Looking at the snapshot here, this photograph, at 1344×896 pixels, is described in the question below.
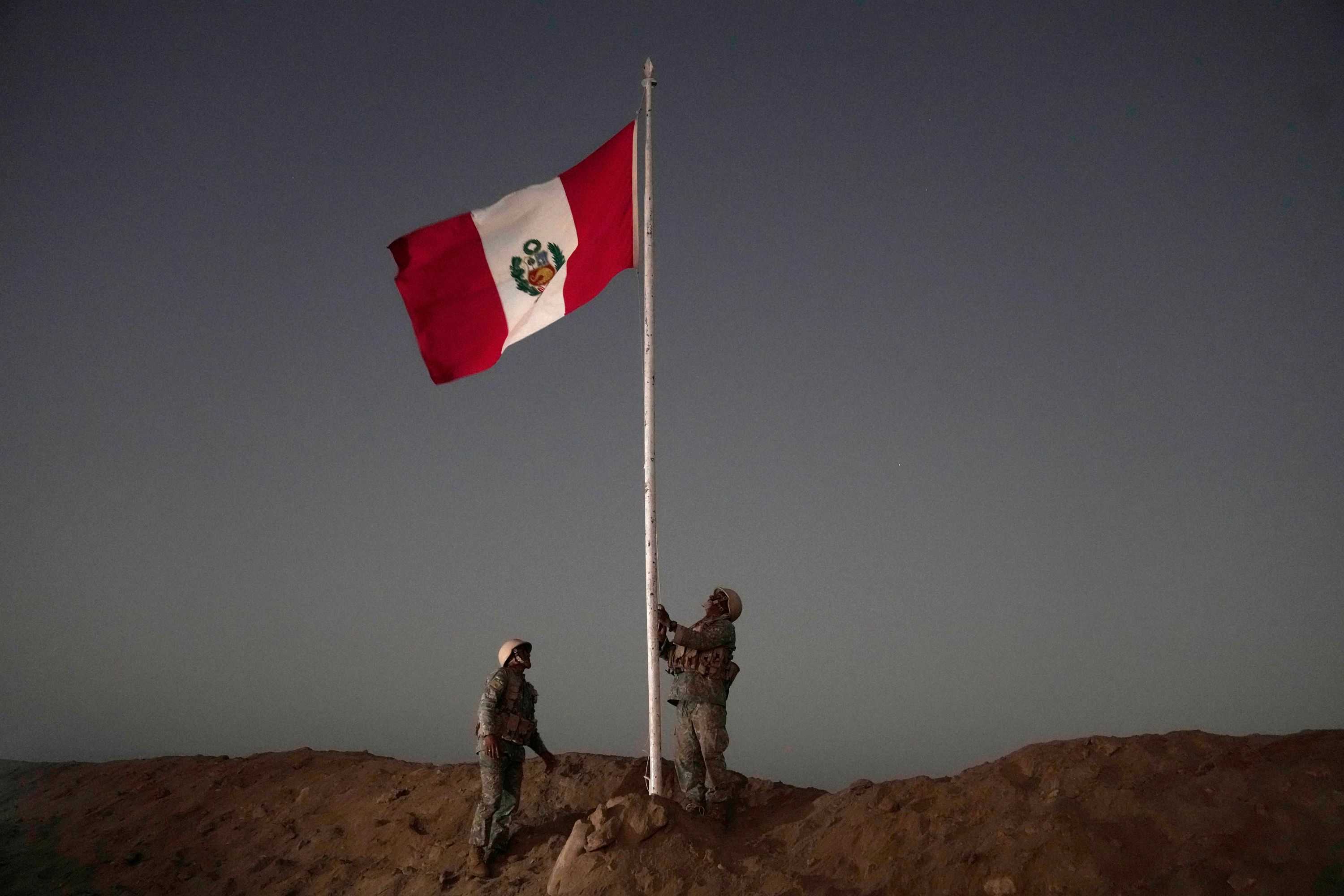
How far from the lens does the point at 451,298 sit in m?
11.6

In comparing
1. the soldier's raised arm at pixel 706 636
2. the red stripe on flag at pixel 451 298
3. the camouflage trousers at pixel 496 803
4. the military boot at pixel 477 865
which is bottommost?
the military boot at pixel 477 865

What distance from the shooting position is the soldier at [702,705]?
35.5 feet

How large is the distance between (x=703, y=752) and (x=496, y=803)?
2272 mm

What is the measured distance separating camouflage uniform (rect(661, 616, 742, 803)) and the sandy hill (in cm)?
49

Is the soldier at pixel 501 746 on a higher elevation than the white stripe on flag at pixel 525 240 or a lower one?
lower

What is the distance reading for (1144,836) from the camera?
8.13 m

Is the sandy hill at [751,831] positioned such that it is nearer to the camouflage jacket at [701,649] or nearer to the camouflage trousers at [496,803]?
the camouflage trousers at [496,803]

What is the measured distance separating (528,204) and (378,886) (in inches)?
305

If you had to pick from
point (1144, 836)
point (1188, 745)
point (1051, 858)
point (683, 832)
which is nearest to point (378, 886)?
point (683, 832)

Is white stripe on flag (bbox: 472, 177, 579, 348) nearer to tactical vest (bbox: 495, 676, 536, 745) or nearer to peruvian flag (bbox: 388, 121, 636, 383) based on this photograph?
peruvian flag (bbox: 388, 121, 636, 383)

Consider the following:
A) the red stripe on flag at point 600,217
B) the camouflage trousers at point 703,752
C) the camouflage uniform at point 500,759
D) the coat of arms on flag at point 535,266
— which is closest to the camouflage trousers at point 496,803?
the camouflage uniform at point 500,759

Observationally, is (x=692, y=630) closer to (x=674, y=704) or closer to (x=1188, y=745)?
(x=674, y=704)

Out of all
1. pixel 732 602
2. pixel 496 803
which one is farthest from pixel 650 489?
pixel 496 803

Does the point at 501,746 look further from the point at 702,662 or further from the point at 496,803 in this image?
the point at 702,662
